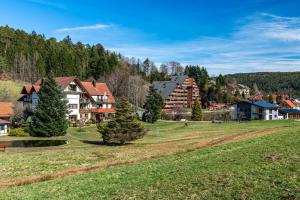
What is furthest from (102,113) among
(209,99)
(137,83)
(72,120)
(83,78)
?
(209,99)

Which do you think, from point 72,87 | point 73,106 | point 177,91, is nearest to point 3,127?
point 73,106

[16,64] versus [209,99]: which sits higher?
[16,64]

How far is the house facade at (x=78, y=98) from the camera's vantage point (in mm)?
79750

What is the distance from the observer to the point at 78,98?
83812 mm

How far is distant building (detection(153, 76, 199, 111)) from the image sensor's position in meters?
131

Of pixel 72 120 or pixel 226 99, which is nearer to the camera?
pixel 72 120

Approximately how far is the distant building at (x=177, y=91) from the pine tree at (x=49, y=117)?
222 ft

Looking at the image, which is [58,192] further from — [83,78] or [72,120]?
[83,78]

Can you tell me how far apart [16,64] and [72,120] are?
60.7 metres

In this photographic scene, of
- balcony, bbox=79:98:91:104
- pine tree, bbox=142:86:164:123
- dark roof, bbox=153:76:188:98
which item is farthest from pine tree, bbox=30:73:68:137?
dark roof, bbox=153:76:188:98

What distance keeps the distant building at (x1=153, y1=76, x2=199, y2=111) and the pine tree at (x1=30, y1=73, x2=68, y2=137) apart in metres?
67.7

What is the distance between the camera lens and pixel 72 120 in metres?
82.3

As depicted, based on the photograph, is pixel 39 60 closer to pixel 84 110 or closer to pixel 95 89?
pixel 95 89

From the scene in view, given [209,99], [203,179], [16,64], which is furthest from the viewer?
[209,99]
